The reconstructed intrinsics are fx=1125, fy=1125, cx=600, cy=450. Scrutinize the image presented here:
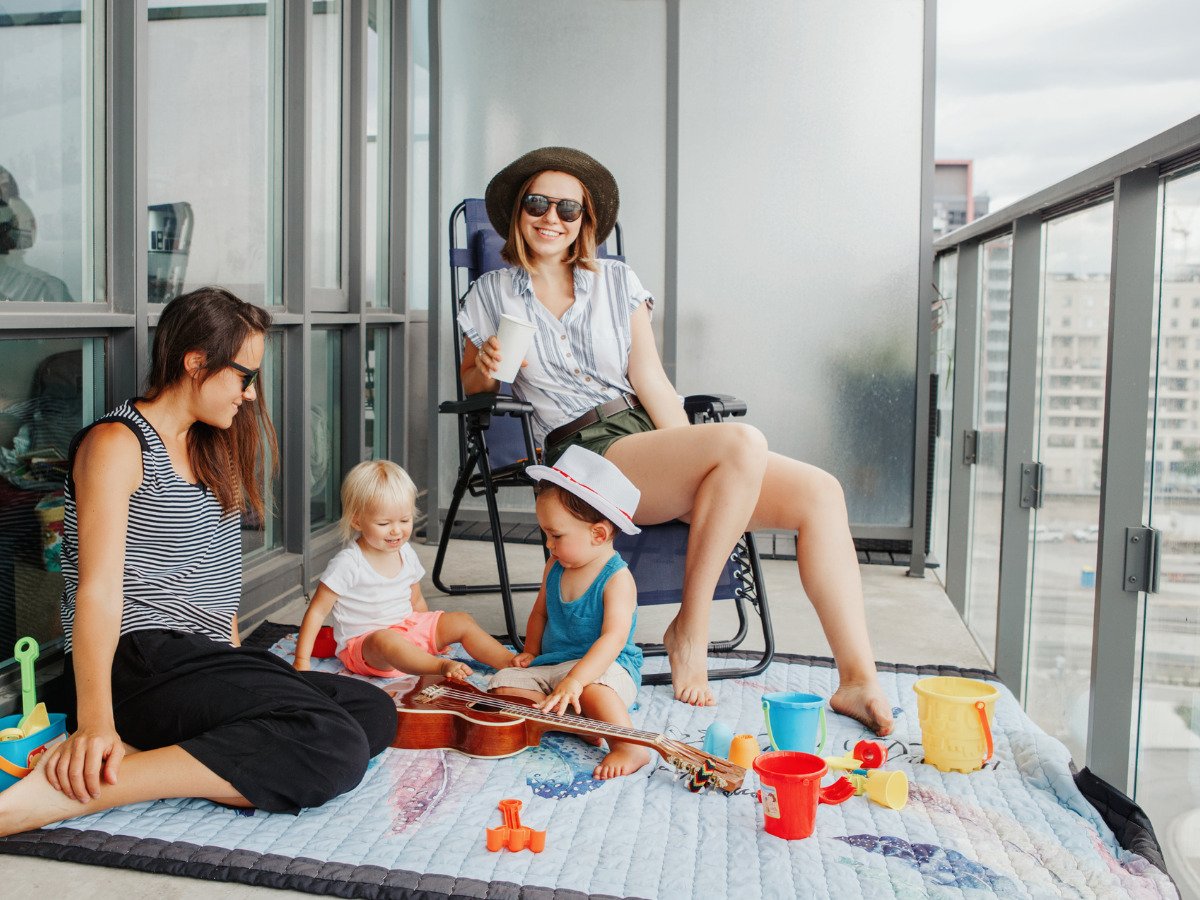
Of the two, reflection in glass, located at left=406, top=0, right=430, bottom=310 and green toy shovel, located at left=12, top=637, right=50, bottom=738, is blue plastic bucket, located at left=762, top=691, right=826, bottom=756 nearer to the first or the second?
green toy shovel, located at left=12, top=637, right=50, bottom=738

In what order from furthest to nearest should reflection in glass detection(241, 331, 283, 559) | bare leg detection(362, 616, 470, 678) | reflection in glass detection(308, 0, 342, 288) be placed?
1. reflection in glass detection(308, 0, 342, 288)
2. reflection in glass detection(241, 331, 283, 559)
3. bare leg detection(362, 616, 470, 678)

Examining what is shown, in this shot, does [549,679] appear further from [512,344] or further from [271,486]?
[271,486]

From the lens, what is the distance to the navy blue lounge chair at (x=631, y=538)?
2541 mm

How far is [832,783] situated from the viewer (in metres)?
1.91

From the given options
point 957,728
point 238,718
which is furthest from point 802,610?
point 238,718

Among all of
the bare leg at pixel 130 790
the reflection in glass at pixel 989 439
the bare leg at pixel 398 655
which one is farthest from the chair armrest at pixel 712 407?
the bare leg at pixel 130 790

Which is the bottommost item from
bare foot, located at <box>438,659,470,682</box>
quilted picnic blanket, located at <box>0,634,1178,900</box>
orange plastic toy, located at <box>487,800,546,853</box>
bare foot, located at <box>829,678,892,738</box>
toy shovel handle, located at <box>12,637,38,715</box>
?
quilted picnic blanket, located at <box>0,634,1178,900</box>

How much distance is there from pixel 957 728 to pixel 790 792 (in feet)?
1.47

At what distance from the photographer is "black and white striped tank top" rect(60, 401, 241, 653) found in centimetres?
190

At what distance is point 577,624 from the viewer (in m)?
2.28

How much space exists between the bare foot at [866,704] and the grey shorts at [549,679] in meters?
0.42

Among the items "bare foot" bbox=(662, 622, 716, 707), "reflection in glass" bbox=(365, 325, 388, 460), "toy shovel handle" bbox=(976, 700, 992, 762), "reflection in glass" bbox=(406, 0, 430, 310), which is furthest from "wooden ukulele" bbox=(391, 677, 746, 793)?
"reflection in glass" bbox=(406, 0, 430, 310)

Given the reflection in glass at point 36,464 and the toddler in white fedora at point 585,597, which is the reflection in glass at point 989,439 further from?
the reflection in glass at point 36,464

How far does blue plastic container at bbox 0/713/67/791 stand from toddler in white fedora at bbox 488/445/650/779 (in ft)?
2.55
